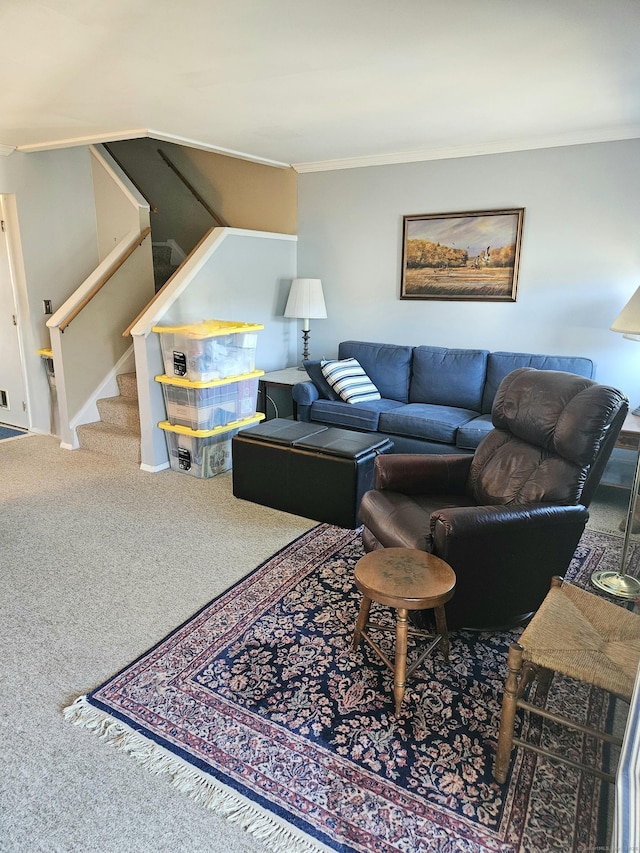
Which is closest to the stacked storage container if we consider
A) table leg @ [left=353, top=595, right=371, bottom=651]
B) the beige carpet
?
the beige carpet

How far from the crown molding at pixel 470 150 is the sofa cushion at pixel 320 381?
179 centimetres

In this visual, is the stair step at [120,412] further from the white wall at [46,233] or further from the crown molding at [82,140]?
the crown molding at [82,140]

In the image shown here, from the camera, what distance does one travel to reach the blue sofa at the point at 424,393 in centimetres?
398

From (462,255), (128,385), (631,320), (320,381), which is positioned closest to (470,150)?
(462,255)

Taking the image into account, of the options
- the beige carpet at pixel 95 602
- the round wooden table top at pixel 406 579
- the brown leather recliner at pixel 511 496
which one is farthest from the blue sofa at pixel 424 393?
the round wooden table top at pixel 406 579

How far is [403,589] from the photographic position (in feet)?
6.18

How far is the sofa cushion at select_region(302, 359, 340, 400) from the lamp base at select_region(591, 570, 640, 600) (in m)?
2.32

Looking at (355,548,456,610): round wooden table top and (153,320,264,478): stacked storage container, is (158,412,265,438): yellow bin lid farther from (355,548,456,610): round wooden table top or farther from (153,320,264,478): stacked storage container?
(355,548,456,610): round wooden table top

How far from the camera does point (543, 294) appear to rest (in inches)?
168

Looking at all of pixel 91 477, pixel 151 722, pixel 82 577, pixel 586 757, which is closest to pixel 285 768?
pixel 151 722

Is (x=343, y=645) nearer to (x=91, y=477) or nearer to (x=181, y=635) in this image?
(x=181, y=635)

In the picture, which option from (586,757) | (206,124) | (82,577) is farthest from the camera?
(206,124)

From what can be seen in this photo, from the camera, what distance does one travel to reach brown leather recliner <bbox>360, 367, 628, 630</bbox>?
2.19 meters

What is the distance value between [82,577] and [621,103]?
3.91m
